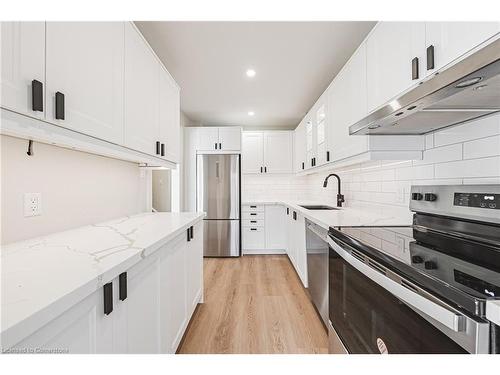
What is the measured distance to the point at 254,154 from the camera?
461 centimetres

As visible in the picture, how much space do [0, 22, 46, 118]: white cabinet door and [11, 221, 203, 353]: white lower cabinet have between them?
65cm

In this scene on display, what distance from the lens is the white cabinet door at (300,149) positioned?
3.71 meters

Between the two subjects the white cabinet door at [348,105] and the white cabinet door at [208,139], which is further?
the white cabinet door at [208,139]

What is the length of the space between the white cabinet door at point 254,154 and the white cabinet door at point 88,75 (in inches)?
126

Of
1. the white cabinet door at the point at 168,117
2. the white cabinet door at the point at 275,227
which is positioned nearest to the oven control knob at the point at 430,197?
the white cabinet door at the point at 168,117

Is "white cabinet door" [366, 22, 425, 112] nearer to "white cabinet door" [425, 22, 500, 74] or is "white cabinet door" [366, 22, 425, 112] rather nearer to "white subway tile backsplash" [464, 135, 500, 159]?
"white cabinet door" [425, 22, 500, 74]

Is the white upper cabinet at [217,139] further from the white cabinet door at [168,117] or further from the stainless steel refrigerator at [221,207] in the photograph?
the white cabinet door at [168,117]

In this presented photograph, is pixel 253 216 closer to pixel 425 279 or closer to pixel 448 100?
pixel 448 100

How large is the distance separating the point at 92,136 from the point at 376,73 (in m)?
1.65

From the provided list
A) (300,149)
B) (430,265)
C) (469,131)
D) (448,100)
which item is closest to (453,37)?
(448,100)

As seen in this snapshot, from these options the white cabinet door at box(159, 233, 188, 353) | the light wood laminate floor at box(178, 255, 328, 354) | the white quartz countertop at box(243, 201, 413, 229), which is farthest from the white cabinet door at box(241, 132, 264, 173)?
the white cabinet door at box(159, 233, 188, 353)

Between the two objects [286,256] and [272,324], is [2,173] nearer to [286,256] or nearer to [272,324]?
[272,324]

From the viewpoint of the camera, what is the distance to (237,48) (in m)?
2.27
